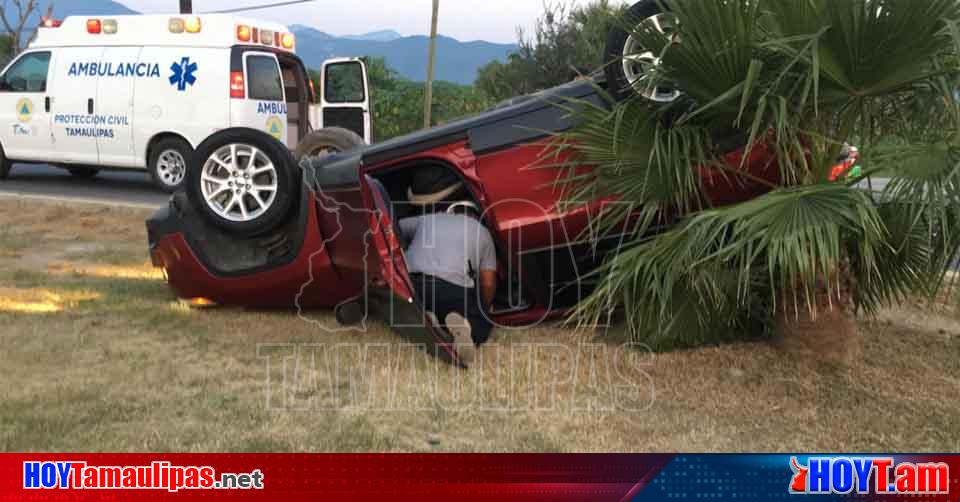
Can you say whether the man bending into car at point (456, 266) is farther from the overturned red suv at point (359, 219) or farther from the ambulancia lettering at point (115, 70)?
the ambulancia lettering at point (115, 70)

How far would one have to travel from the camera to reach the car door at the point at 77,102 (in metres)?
11.0

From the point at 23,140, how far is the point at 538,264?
32.1 ft

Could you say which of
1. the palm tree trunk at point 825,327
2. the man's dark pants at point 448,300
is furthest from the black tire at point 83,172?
the palm tree trunk at point 825,327

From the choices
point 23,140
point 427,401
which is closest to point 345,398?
point 427,401

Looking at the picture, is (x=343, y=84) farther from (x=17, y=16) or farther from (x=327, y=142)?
(x=17, y=16)

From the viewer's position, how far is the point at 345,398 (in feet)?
12.4

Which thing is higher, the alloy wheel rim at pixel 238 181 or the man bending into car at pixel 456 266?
the alloy wheel rim at pixel 238 181

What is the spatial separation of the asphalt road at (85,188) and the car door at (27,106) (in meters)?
0.53

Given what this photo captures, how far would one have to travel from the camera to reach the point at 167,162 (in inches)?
436

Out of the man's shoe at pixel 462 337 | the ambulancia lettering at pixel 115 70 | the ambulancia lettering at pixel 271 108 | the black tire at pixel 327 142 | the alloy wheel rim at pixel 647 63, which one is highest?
the alloy wheel rim at pixel 647 63

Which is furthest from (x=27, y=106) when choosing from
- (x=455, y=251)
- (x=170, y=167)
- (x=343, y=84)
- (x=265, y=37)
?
(x=455, y=251)

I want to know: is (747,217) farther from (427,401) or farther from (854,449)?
(427,401)

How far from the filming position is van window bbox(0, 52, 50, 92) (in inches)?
448

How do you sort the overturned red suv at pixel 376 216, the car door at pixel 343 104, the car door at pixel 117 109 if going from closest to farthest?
the overturned red suv at pixel 376 216 → the car door at pixel 117 109 → the car door at pixel 343 104
